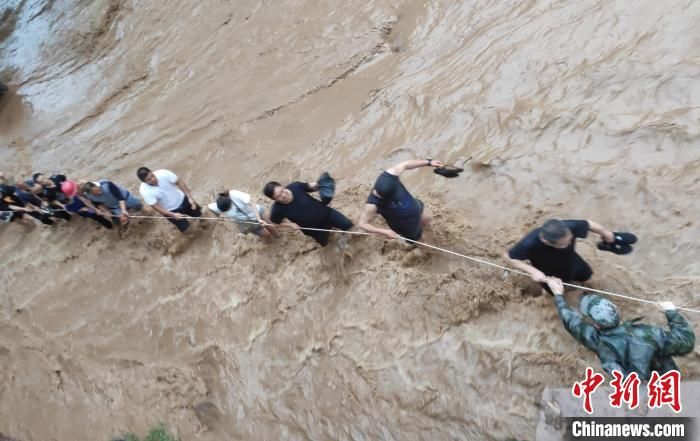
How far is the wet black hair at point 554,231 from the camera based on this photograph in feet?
10.4

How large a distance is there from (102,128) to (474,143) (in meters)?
7.05

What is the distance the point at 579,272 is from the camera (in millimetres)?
3756

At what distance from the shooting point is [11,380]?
658 centimetres

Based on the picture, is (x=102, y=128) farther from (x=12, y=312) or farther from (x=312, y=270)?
(x=312, y=270)

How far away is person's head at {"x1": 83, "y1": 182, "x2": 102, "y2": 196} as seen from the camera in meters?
5.90

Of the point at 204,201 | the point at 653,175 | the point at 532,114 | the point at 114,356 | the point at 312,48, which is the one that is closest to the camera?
the point at 653,175

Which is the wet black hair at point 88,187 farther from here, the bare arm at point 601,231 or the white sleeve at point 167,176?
the bare arm at point 601,231

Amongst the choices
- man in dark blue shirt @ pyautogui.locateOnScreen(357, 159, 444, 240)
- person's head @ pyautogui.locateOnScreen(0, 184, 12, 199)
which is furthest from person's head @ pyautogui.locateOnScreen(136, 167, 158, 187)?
person's head @ pyautogui.locateOnScreen(0, 184, 12, 199)

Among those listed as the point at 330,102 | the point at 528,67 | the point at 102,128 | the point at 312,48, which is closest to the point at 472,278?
the point at 528,67

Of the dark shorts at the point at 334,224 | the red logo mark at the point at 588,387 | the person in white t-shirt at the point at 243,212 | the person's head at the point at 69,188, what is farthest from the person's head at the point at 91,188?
the red logo mark at the point at 588,387

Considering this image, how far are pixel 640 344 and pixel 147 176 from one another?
4731 mm

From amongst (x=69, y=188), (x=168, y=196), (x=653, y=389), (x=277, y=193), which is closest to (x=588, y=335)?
(x=653, y=389)

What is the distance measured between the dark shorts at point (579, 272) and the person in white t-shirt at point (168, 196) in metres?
4.12

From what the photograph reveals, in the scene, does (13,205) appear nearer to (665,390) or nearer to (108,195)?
(108,195)
